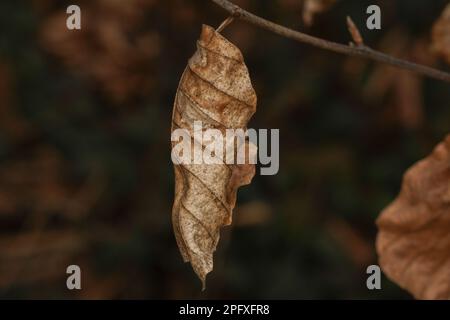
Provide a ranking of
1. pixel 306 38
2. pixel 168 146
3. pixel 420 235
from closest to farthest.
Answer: pixel 306 38
pixel 420 235
pixel 168 146

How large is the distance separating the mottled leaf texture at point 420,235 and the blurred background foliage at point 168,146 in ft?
3.25

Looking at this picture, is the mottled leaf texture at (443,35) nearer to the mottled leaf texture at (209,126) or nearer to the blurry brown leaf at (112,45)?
the mottled leaf texture at (209,126)

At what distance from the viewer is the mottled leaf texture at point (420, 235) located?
44.1 inches

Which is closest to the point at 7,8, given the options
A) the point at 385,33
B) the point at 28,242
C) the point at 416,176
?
the point at 28,242

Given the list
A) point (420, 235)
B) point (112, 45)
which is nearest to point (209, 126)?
point (420, 235)

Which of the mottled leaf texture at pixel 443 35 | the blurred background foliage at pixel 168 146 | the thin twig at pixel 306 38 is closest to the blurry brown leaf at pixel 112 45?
the blurred background foliage at pixel 168 146

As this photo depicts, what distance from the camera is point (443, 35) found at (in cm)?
120

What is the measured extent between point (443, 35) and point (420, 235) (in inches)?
11.4

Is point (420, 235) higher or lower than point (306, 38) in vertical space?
lower

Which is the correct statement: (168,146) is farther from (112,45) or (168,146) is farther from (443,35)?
(443,35)

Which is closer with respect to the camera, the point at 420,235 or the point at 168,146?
the point at 420,235

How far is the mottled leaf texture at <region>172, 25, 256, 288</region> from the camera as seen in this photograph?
850 millimetres

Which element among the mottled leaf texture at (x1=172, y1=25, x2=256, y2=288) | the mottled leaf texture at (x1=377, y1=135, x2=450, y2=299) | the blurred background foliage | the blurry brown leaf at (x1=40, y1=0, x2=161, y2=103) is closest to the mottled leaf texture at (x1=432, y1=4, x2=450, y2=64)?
the mottled leaf texture at (x1=377, y1=135, x2=450, y2=299)

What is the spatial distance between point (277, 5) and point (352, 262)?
722 millimetres
